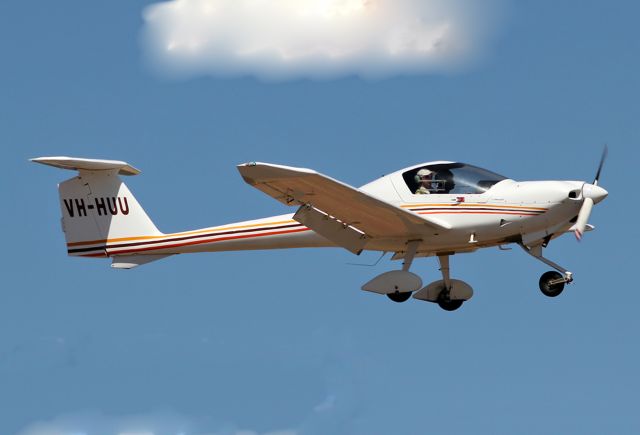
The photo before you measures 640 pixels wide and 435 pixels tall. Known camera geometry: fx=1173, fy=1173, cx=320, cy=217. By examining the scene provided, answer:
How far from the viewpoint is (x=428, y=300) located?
70.5ft

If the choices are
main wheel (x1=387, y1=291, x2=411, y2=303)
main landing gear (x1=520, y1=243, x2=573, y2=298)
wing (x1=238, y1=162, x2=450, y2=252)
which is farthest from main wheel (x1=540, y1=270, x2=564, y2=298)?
main wheel (x1=387, y1=291, x2=411, y2=303)

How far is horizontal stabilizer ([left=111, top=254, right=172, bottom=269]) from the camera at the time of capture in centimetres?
2159

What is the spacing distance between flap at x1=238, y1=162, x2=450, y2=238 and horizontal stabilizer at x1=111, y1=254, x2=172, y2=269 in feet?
12.6

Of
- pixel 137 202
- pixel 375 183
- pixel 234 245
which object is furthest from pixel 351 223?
pixel 137 202

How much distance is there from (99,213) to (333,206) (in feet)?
16.1

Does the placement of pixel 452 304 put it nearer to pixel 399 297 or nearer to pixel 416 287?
pixel 399 297

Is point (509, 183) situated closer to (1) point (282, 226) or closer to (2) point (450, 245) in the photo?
(2) point (450, 245)

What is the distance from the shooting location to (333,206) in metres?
19.3

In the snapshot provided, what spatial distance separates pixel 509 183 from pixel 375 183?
7.56 feet

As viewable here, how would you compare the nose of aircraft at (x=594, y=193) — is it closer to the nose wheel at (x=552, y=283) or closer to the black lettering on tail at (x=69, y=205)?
the nose wheel at (x=552, y=283)

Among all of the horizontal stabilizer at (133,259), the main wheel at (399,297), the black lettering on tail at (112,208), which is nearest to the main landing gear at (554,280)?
the main wheel at (399,297)

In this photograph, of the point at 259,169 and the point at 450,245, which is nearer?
the point at 259,169

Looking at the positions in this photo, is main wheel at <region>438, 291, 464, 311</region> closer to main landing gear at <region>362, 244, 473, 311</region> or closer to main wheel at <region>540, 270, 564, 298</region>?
main landing gear at <region>362, 244, 473, 311</region>

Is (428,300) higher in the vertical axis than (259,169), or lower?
lower
